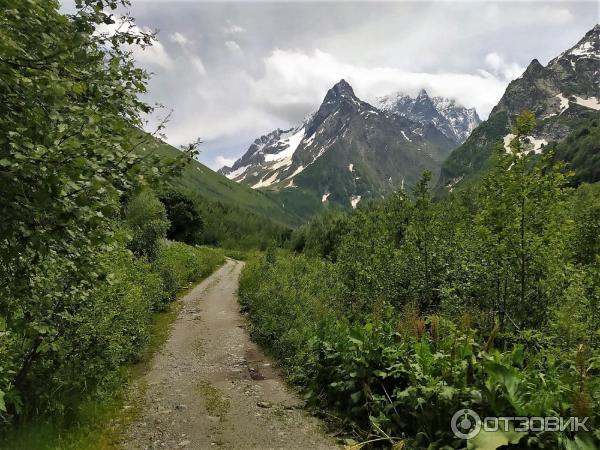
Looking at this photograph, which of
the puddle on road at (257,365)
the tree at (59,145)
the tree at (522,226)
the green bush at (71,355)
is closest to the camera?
the tree at (59,145)

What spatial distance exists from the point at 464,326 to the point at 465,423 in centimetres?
210

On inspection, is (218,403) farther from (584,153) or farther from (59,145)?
(584,153)

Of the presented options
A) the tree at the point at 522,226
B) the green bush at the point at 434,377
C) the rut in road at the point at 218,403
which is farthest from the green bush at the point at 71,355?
the tree at the point at 522,226

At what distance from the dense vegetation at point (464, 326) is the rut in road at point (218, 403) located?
981 millimetres

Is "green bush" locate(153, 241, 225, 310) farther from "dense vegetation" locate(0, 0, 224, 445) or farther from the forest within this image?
"dense vegetation" locate(0, 0, 224, 445)

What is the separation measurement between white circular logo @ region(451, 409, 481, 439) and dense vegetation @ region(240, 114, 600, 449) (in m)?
0.13

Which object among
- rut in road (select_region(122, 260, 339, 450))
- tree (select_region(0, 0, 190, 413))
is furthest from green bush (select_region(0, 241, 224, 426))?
rut in road (select_region(122, 260, 339, 450))

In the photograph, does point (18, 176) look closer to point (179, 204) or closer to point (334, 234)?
point (334, 234)

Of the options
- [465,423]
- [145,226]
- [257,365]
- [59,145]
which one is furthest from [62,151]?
[145,226]

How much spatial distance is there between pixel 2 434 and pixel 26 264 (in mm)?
4579

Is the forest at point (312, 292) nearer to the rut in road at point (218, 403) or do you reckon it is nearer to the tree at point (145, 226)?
the rut in road at point (218, 403)

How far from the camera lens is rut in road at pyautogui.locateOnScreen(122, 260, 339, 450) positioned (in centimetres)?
989

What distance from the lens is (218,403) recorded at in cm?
1234

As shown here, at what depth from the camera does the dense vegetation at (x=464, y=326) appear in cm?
724
